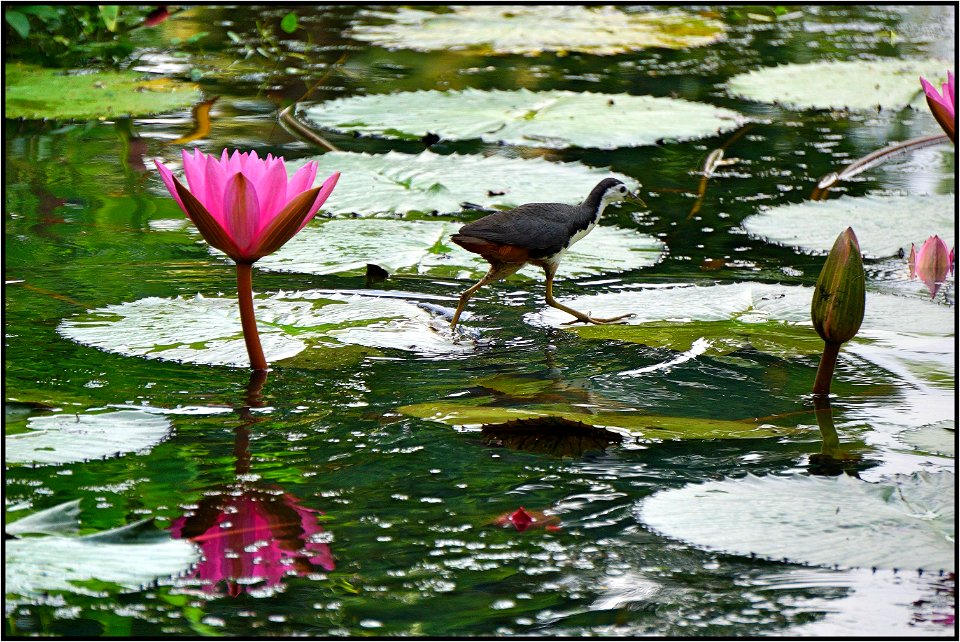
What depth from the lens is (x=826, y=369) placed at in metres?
2.43

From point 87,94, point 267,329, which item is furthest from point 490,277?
point 87,94

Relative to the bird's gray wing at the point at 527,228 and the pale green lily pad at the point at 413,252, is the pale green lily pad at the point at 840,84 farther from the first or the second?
the bird's gray wing at the point at 527,228

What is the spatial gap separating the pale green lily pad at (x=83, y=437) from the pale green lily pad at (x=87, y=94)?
310 centimetres

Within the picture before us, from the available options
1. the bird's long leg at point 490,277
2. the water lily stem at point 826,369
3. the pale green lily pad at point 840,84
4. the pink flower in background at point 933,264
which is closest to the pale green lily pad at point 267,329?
→ the bird's long leg at point 490,277


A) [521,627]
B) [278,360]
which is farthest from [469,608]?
[278,360]

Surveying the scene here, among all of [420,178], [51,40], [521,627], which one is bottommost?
[521,627]

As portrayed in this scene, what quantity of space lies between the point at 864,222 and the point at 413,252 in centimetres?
153

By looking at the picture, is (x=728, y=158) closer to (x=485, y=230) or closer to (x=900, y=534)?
(x=485, y=230)

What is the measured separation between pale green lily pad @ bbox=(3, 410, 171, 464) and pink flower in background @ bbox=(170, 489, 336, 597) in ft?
0.80

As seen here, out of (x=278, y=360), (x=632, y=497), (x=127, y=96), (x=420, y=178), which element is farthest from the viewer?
(x=127, y=96)

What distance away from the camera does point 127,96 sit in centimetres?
531

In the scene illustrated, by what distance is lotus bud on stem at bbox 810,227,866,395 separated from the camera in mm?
2238

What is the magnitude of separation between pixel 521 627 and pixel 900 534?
0.61 m

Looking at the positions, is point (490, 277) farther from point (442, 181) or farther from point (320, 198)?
point (442, 181)
